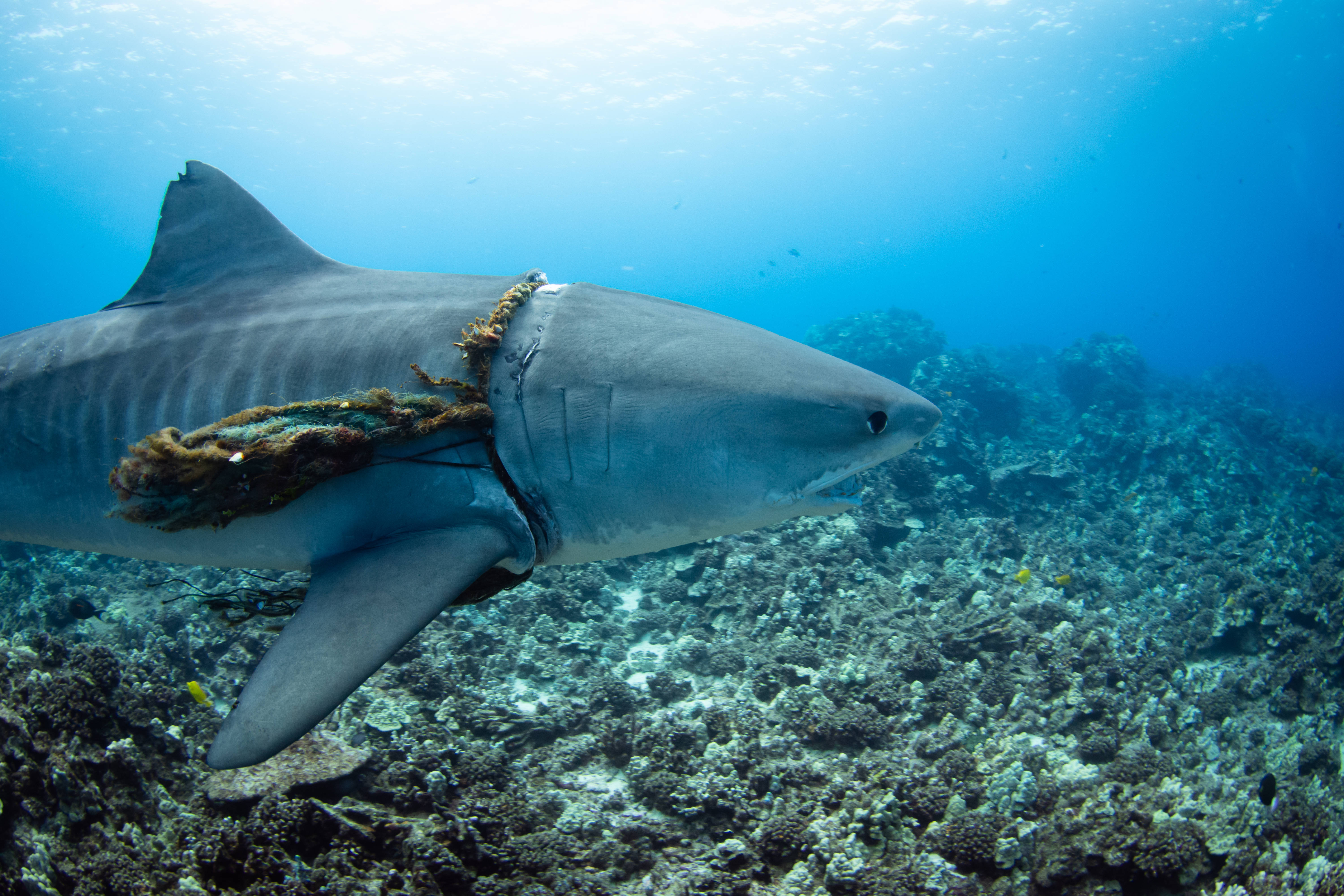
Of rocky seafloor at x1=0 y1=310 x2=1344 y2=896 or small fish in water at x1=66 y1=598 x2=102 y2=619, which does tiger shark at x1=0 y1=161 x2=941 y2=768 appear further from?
small fish in water at x1=66 y1=598 x2=102 y2=619

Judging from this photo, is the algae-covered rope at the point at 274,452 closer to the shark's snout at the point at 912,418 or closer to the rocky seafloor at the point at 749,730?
the rocky seafloor at the point at 749,730

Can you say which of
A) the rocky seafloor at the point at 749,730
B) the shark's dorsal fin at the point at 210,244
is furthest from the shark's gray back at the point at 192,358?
the rocky seafloor at the point at 749,730

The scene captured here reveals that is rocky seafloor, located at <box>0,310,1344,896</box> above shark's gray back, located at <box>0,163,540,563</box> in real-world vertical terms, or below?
below

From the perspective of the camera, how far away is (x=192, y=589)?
7.87m

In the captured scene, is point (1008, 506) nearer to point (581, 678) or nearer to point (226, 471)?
point (581, 678)

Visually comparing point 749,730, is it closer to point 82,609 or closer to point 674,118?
point 82,609

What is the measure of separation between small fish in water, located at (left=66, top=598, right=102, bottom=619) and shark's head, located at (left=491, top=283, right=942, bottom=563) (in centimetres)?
819

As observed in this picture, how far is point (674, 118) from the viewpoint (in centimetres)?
6912

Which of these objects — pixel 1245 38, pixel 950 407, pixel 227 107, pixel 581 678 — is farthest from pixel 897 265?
pixel 581 678

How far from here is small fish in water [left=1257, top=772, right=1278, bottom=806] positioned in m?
4.16

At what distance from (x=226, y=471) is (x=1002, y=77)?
2865 inches

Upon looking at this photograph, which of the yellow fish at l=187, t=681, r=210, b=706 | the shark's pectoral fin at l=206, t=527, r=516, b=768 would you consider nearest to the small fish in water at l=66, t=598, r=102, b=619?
the yellow fish at l=187, t=681, r=210, b=706

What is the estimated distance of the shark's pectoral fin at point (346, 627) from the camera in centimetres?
142

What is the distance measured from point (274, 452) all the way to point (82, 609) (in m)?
7.84
